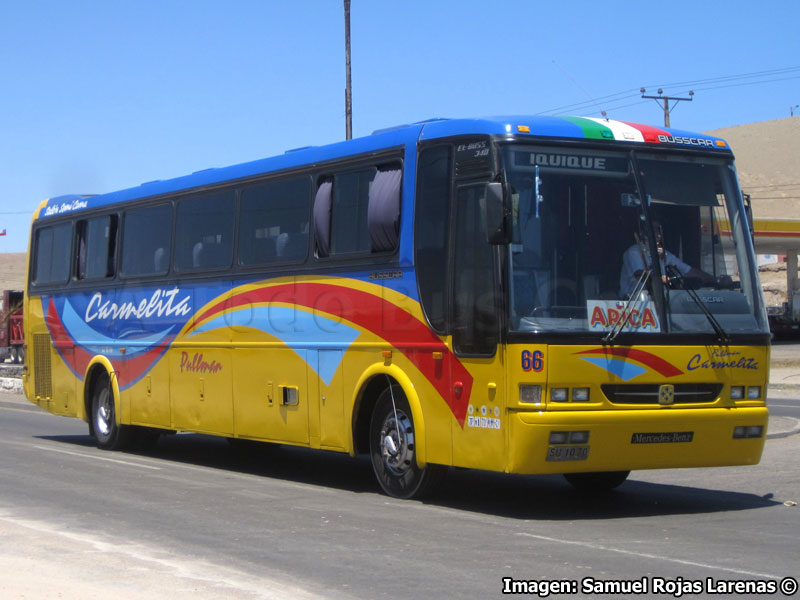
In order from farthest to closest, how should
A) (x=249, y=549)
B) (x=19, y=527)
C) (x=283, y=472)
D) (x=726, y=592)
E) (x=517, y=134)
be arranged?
(x=283, y=472), (x=517, y=134), (x=19, y=527), (x=249, y=549), (x=726, y=592)

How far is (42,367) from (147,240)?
4.22 metres

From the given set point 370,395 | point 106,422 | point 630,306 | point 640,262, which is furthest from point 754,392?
point 106,422

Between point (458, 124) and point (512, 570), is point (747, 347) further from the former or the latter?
point (512, 570)

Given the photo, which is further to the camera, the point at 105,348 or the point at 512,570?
the point at 105,348

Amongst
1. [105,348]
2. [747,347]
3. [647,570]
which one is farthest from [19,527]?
[105,348]

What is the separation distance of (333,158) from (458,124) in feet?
7.36

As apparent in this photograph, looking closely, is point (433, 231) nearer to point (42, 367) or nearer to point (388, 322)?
point (388, 322)

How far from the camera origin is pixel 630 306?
10219mm

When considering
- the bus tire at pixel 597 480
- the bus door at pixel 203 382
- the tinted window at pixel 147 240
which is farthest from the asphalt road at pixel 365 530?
the tinted window at pixel 147 240

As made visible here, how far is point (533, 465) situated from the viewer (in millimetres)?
9852

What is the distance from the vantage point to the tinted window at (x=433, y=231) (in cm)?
1084

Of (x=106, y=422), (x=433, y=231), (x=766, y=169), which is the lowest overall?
(x=106, y=422)

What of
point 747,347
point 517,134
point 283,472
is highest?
point 517,134

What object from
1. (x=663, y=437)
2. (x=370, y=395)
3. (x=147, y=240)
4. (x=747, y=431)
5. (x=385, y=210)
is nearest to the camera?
(x=663, y=437)
